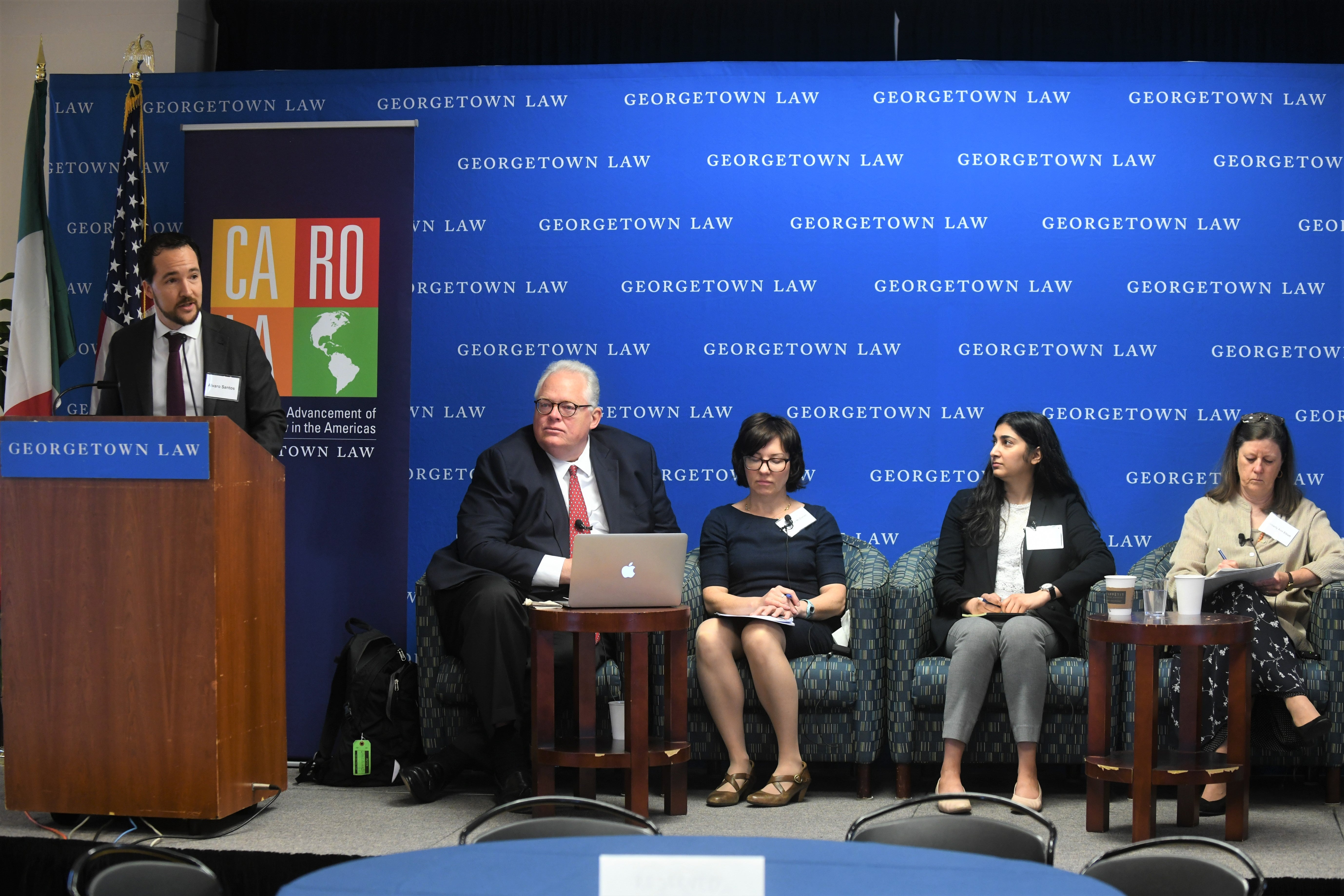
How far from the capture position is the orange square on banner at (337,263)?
482 centimetres

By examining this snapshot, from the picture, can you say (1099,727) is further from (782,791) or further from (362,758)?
(362,758)

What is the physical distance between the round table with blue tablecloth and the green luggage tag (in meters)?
2.53

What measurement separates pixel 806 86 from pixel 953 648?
2185mm

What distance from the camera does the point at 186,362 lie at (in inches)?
155

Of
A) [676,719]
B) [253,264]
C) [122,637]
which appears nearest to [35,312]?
[253,264]

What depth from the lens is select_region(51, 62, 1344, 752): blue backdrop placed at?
4.70m

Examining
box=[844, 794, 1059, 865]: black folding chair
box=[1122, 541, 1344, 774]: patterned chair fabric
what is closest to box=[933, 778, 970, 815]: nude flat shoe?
box=[1122, 541, 1344, 774]: patterned chair fabric

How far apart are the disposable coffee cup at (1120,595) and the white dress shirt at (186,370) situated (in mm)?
2717

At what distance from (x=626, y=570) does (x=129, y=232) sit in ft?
7.74

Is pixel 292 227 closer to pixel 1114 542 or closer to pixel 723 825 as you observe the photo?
pixel 723 825

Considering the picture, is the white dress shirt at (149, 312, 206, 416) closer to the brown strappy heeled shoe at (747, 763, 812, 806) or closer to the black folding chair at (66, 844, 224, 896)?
the brown strappy heeled shoe at (747, 763, 812, 806)

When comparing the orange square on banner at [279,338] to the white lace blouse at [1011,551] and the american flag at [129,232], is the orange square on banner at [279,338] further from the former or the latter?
the white lace blouse at [1011,551]

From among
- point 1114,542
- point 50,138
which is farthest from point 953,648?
point 50,138

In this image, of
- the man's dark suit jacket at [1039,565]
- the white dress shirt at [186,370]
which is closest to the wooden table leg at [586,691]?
the man's dark suit jacket at [1039,565]
